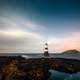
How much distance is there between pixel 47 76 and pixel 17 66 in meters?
4.13

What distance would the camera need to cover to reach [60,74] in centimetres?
2388

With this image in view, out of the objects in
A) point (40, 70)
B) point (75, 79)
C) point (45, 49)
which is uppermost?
point (45, 49)

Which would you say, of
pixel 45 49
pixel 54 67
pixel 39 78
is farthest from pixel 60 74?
pixel 45 49

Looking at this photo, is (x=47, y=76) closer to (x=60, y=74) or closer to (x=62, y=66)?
(x=60, y=74)

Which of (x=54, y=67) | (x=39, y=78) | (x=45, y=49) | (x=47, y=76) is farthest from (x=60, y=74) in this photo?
(x=45, y=49)

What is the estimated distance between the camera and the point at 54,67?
85.5 ft

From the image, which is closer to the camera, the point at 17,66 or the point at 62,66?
the point at 17,66

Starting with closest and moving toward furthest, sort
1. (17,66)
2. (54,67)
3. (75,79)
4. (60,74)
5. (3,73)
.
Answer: (3,73) → (17,66) → (75,79) → (60,74) → (54,67)

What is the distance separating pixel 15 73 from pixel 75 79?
353 inches

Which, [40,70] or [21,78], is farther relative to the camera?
[40,70]

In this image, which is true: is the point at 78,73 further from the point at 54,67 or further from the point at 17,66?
the point at 17,66

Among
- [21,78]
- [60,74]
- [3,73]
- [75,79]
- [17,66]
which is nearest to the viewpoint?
[21,78]

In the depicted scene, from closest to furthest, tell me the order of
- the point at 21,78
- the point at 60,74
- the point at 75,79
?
1. the point at 21,78
2. the point at 75,79
3. the point at 60,74

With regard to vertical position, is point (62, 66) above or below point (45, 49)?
below
